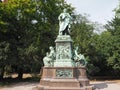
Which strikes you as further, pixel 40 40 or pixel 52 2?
pixel 52 2

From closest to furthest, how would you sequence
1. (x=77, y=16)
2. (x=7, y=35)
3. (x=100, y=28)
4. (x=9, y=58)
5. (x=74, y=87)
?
(x=74, y=87) → (x=9, y=58) → (x=7, y=35) → (x=77, y=16) → (x=100, y=28)

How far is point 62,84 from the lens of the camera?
53.7 ft

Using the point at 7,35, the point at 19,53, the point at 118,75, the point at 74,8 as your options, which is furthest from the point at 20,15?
the point at 118,75

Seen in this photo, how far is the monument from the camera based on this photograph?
646 inches

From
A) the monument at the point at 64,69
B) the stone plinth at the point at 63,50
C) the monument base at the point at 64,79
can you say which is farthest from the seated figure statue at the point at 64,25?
the monument base at the point at 64,79

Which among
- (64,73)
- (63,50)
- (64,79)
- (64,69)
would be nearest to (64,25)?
(63,50)

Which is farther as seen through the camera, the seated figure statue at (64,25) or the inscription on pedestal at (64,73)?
the seated figure statue at (64,25)

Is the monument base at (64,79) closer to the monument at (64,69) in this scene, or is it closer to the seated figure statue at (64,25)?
the monument at (64,69)

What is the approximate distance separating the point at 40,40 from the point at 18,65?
417cm

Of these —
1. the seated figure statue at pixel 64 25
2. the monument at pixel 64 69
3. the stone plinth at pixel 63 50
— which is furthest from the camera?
the seated figure statue at pixel 64 25

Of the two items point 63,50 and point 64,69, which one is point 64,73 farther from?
point 63,50

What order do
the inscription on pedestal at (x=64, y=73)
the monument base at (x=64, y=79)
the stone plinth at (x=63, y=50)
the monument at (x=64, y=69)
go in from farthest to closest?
the stone plinth at (x=63, y=50) < the inscription on pedestal at (x=64, y=73) < the monument at (x=64, y=69) < the monument base at (x=64, y=79)

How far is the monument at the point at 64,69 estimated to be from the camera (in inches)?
646

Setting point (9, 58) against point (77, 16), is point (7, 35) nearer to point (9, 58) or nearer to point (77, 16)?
point (9, 58)
